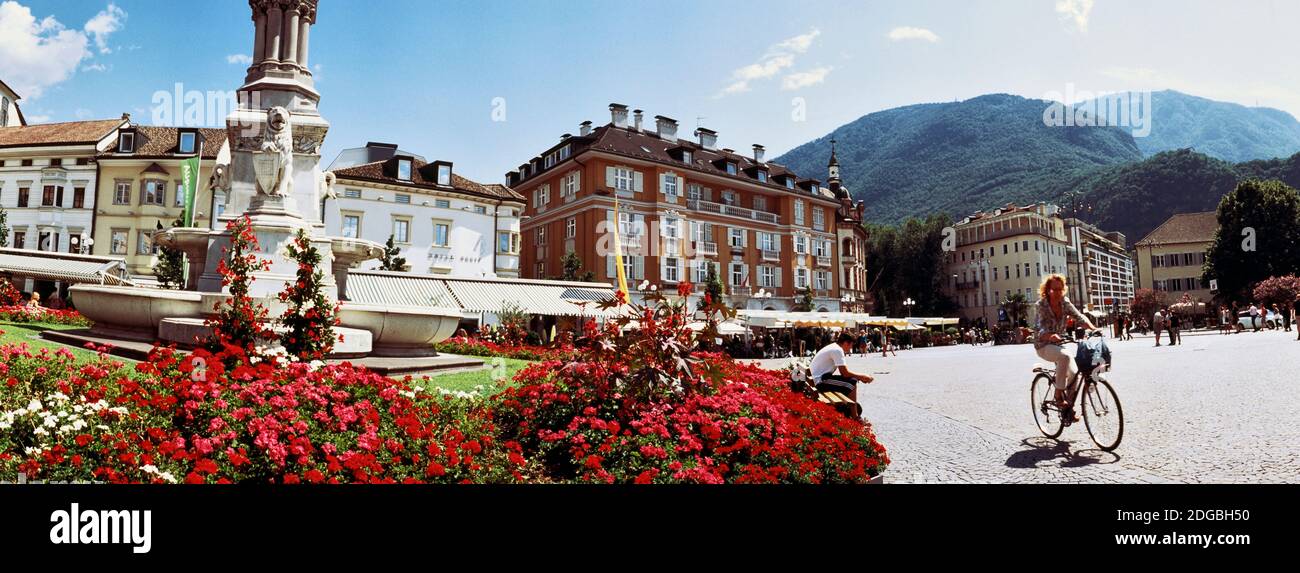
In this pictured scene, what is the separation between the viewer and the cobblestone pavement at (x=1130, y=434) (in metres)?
5.37

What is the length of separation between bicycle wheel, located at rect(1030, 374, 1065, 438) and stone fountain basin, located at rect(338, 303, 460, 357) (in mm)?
8544

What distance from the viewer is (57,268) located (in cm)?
2283

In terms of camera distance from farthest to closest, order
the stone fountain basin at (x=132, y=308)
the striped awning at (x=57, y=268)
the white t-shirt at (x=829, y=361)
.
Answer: the striped awning at (x=57, y=268) < the stone fountain basin at (x=132, y=308) < the white t-shirt at (x=829, y=361)

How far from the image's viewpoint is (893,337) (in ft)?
152

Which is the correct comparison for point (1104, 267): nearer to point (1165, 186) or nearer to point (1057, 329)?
point (1165, 186)

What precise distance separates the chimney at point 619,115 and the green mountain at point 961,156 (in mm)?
21680

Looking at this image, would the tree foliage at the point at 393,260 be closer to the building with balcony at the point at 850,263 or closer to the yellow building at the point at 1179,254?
the building with balcony at the point at 850,263

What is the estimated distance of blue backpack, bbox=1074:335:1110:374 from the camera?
6285 mm

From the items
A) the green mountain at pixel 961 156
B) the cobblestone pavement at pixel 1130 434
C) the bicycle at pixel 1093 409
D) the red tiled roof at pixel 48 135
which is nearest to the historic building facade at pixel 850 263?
the green mountain at pixel 961 156

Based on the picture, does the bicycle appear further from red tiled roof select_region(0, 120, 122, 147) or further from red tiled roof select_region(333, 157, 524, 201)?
red tiled roof select_region(333, 157, 524, 201)

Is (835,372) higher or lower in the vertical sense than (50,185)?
lower

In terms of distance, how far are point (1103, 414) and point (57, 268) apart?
30198mm

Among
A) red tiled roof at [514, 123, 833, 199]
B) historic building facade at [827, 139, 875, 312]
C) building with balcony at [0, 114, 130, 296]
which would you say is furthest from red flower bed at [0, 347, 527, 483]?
historic building facade at [827, 139, 875, 312]

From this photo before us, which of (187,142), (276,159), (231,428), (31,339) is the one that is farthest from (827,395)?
(187,142)
